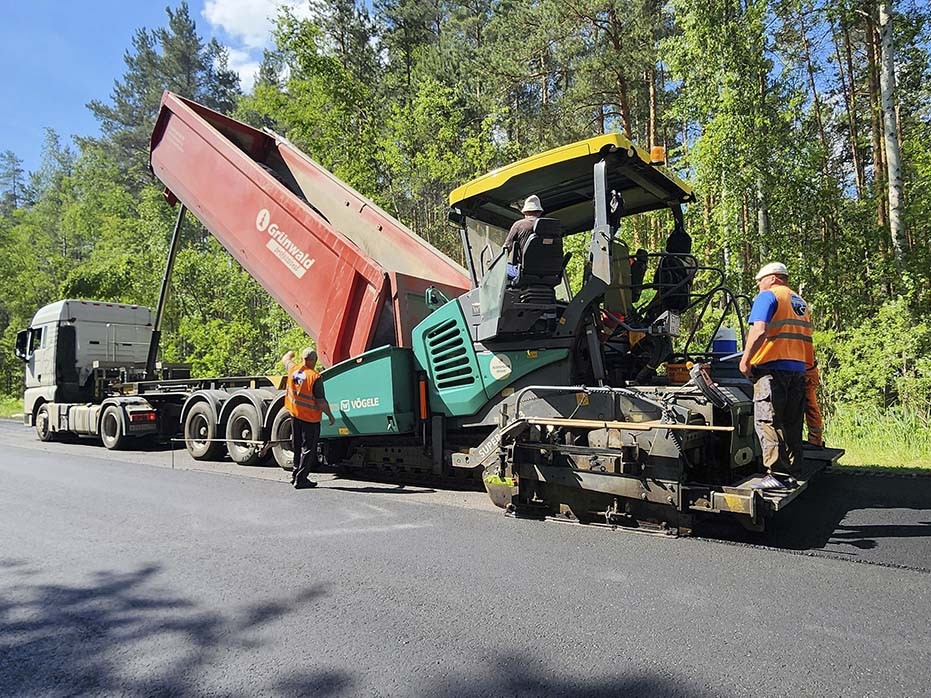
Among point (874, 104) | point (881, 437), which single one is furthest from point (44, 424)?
point (874, 104)

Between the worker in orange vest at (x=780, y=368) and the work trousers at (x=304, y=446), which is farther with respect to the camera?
the work trousers at (x=304, y=446)

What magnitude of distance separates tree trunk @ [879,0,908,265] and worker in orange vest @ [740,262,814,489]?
8137 millimetres

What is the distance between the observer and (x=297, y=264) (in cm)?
708

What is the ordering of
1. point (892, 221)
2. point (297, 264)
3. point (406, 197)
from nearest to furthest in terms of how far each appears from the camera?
point (297, 264) → point (892, 221) → point (406, 197)

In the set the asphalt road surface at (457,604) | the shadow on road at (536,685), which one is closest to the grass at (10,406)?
the asphalt road surface at (457,604)

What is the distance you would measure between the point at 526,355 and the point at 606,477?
123 centimetres

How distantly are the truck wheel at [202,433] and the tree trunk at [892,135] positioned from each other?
37.2 ft

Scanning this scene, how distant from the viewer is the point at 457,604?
3082 millimetres

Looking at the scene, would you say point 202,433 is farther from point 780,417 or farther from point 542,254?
point 780,417

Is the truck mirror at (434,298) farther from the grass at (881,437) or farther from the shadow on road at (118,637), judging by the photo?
the grass at (881,437)

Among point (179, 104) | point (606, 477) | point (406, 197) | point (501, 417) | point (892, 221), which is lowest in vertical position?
point (606, 477)

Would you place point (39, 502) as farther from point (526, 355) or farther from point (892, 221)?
point (892, 221)

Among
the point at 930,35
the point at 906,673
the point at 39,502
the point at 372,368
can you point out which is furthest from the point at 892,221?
the point at 39,502

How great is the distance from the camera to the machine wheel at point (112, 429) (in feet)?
32.4
